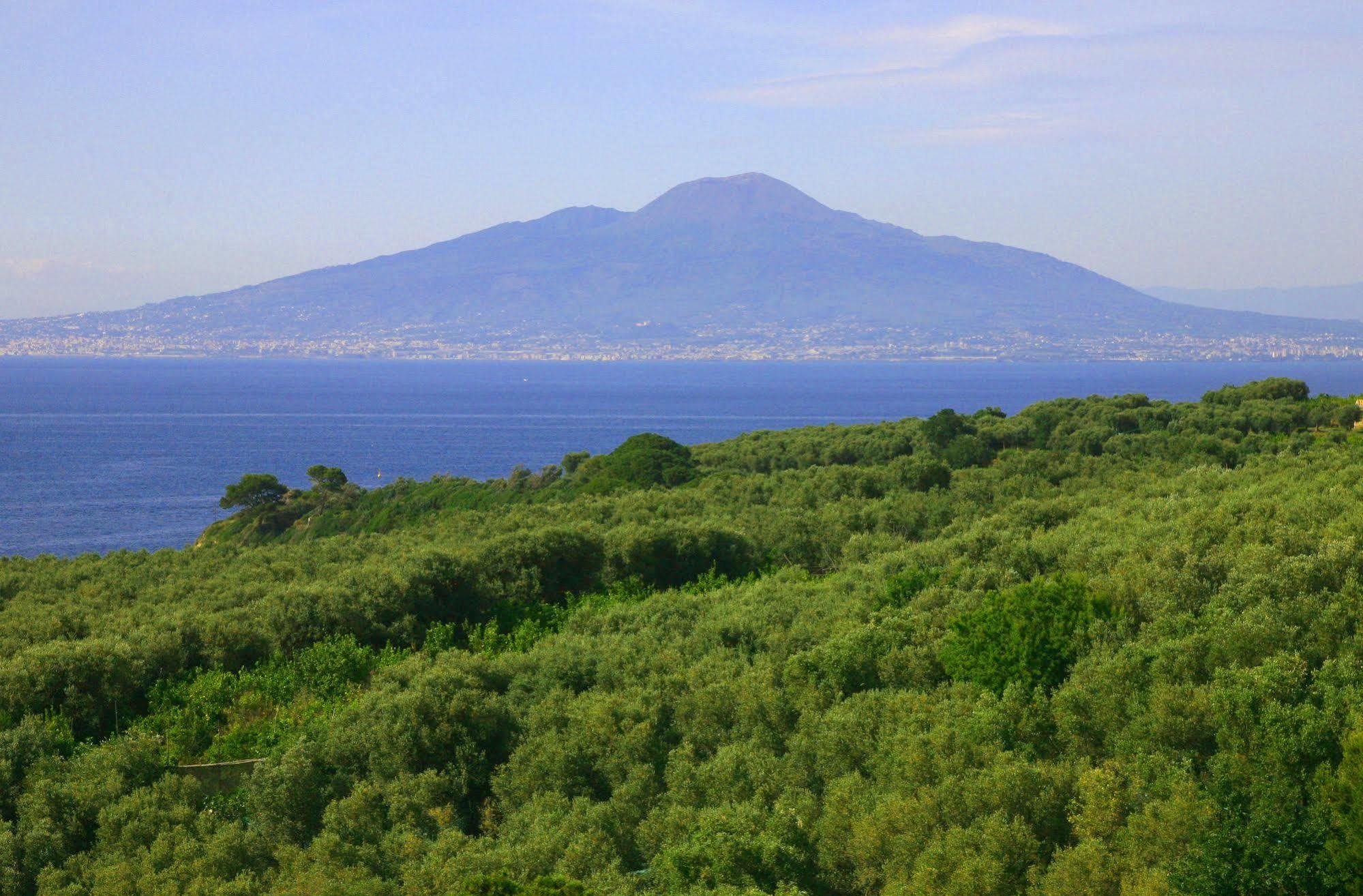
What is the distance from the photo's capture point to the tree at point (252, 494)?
154ft

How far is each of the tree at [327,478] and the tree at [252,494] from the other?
1.48 m

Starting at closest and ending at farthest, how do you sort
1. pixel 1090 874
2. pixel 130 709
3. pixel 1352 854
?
1. pixel 1352 854
2. pixel 1090 874
3. pixel 130 709

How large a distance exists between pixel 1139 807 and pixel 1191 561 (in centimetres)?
493

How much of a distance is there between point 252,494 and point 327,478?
2890mm

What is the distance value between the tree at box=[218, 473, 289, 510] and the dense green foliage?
85.2 feet

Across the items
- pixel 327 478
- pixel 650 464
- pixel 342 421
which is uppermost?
pixel 650 464

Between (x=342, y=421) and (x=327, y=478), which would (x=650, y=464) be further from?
(x=342, y=421)

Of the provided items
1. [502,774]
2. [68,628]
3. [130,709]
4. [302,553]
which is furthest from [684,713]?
[302,553]

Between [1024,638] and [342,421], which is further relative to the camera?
[342,421]

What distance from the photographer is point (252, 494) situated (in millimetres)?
47031

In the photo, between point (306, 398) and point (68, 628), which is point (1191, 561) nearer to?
point (68, 628)

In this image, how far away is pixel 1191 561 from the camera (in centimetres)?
1292

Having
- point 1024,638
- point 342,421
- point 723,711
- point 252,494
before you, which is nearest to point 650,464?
point 252,494

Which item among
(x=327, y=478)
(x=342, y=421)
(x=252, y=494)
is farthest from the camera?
(x=342, y=421)
